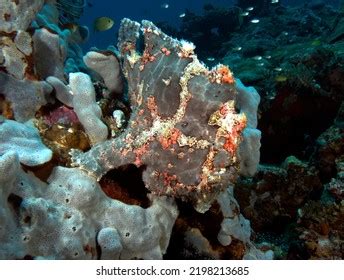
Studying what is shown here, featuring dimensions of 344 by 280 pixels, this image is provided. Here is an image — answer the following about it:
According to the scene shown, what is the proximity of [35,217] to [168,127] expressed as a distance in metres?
1.20

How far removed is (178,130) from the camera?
2.74 meters

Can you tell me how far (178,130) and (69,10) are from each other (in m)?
5.06

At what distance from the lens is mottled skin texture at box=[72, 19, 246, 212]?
2.65m

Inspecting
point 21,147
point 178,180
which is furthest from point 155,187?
point 21,147

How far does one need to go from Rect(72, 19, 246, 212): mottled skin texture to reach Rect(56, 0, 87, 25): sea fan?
3958 millimetres

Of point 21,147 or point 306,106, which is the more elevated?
point 21,147

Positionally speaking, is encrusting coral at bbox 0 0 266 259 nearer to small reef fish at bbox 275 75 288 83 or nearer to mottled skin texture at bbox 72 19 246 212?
mottled skin texture at bbox 72 19 246 212

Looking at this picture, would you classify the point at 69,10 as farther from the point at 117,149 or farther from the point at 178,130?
the point at 178,130

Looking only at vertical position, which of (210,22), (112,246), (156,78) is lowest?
(210,22)

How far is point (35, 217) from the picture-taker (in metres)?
2.56

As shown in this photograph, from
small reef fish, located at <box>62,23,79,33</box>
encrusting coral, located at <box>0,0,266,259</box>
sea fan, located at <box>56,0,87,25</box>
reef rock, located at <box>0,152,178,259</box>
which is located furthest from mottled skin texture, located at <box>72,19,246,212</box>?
sea fan, located at <box>56,0,87,25</box>

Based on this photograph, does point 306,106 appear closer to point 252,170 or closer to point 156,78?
point 252,170

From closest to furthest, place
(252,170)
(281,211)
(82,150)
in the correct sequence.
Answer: (82,150)
(252,170)
(281,211)

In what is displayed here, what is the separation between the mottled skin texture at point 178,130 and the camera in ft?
8.70
